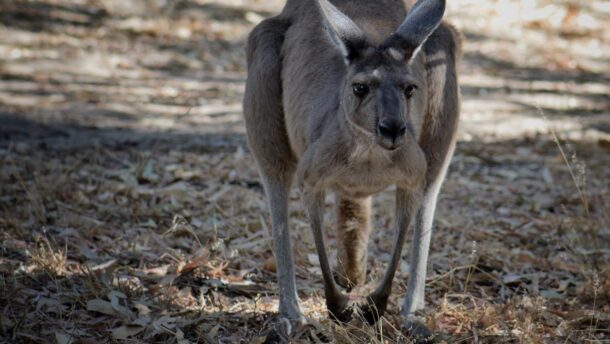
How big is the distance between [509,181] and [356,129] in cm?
322

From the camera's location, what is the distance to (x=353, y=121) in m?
3.50

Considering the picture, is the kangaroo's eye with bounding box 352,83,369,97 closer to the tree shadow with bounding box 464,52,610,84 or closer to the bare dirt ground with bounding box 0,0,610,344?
the bare dirt ground with bounding box 0,0,610,344

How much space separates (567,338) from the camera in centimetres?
351

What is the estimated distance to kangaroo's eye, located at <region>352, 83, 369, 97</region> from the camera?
3461mm

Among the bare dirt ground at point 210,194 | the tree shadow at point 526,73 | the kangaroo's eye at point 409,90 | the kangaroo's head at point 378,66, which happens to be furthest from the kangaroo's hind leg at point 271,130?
the tree shadow at point 526,73

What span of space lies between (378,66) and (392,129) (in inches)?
14.7

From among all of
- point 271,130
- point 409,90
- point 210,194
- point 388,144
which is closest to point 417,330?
point 388,144

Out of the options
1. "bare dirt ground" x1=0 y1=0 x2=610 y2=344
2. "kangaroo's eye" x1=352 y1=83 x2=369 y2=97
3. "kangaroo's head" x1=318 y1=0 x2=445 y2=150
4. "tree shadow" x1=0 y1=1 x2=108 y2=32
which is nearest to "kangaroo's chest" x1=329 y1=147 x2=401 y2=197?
"kangaroo's head" x1=318 y1=0 x2=445 y2=150

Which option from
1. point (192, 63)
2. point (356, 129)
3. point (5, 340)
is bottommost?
point (192, 63)

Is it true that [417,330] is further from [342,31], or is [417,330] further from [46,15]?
[46,15]

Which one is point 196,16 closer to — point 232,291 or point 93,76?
point 93,76

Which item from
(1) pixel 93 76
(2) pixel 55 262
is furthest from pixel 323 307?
(1) pixel 93 76

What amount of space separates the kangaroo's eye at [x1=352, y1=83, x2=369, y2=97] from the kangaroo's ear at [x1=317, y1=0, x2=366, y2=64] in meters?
0.18

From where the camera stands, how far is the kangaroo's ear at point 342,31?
3.47 meters
